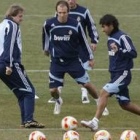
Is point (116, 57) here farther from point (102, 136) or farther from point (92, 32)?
point (92, 32)

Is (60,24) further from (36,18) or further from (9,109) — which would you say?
(36,18)

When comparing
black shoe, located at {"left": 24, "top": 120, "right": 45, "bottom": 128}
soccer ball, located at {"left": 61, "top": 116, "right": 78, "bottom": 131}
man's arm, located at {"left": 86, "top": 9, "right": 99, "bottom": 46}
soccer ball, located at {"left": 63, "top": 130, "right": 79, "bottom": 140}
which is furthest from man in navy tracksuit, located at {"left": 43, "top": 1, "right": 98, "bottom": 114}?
soccer ball, located at {"left": 63, "top": 130, "right": 79, "bottom": 140}

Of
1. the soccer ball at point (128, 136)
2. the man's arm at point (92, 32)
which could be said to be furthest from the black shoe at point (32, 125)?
the man's arm at point (92, 32)

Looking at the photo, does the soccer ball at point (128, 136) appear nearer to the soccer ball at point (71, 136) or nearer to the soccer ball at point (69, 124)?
the soccer ball at point (71, 136)

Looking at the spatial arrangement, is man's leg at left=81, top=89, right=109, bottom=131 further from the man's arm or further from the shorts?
the man's arm

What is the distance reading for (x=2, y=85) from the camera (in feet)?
63.0

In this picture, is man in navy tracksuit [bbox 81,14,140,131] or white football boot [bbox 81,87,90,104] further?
white football boot [bbox 81,87,90,104]

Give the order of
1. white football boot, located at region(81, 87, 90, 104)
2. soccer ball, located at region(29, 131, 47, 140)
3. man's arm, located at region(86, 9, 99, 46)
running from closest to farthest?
soccer ball, located at region(29, 131, 47, 140) < man's arm, located at region(86, 9, 99, 46) < white football boot, located at region(81, 87, 90, 104)

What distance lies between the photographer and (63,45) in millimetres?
15875

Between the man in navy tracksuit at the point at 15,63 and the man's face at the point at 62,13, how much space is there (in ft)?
3.44

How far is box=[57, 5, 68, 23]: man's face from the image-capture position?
614 inches

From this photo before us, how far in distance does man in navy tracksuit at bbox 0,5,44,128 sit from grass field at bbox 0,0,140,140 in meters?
0.33

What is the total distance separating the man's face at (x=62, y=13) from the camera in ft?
51.2

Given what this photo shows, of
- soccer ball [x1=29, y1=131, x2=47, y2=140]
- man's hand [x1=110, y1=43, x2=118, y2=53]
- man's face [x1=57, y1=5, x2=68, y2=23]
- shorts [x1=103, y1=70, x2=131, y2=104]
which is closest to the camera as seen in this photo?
soccer ball [x1=29, y1=131, x2=47, y2=140]
